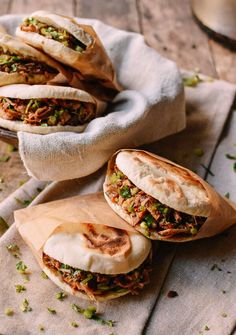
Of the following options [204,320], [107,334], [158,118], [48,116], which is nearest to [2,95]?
[48,116]

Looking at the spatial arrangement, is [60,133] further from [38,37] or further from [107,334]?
[107,334]

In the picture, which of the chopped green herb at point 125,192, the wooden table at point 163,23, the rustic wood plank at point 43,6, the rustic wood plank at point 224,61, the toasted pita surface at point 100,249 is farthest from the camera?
the rustic wood plank at point 43,6

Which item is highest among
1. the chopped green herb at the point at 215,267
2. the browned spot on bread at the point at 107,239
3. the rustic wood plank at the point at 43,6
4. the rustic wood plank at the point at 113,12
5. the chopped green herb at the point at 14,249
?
the browned spot on bread at the point at 107,239

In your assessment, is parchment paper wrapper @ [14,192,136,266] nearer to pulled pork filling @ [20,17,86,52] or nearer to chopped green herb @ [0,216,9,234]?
chopped green herb @ [0,216,9,234]

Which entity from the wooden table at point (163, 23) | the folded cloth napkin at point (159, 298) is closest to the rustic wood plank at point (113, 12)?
the wooden table at point (163, 23)

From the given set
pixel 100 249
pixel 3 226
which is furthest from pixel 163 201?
pixel 3 226

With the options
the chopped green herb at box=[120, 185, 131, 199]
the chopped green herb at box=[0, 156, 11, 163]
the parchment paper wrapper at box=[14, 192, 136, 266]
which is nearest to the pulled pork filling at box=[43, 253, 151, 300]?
the parchment paper wrapper at box=[14, 192, 136, 266]

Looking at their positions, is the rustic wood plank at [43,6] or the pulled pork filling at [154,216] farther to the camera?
the rustic wood plank at [43,6]

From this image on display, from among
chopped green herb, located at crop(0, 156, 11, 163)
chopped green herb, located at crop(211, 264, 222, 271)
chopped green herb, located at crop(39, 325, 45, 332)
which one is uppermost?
chopped green herb, located at crop(211, 264, 222, 271)

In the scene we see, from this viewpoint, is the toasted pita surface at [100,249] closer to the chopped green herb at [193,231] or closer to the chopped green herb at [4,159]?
the chopped green herb at [193,231]
